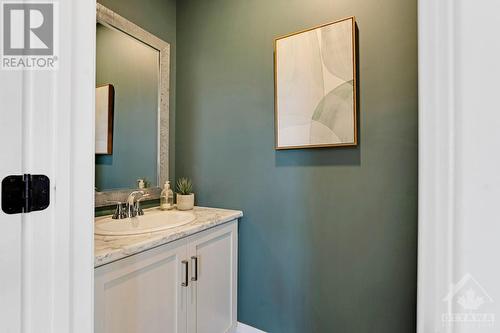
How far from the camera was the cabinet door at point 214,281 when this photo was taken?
131 cm

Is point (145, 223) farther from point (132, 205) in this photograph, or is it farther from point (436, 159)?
point (436, 159)

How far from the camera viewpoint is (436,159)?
0.39m

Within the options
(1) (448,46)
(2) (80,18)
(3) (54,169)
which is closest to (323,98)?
(1) (448,46)

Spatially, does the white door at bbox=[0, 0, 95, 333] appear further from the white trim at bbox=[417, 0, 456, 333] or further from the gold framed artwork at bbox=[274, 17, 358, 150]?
the gold framed artwork at bbox=[274, 17, 358, 150]

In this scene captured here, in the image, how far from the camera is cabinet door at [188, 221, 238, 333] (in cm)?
131

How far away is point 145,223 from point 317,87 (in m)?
1.35

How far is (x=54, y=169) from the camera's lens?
59 centimetres

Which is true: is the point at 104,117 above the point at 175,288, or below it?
above

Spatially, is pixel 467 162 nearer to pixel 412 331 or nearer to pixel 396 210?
pixel 396 210

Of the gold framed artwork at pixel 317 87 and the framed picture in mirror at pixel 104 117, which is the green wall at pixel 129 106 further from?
the gold framed artwork at pixel 317 87

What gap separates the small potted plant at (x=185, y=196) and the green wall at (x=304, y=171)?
0.38 feet

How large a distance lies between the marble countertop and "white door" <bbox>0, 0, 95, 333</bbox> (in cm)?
26

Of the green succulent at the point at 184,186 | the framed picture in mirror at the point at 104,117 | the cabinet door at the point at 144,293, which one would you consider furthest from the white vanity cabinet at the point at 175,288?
the framed picture in mirror at the point at 104,117

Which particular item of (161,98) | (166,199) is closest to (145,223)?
(166,199)
